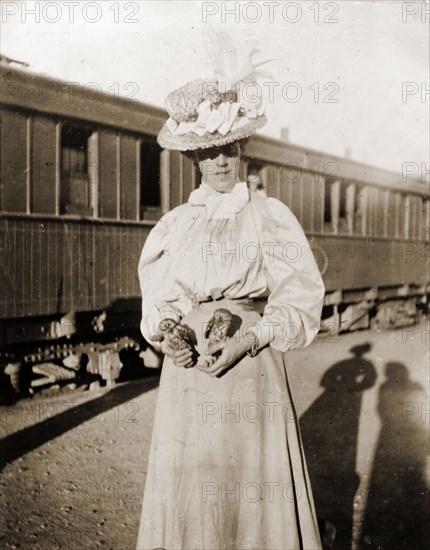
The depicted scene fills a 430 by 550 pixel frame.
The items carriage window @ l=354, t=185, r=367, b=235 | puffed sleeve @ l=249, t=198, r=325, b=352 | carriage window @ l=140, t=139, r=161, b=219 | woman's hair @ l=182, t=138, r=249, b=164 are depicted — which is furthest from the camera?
carriage window @ l=354, t=185, r=367, b=235

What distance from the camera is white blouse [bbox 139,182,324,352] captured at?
200cm

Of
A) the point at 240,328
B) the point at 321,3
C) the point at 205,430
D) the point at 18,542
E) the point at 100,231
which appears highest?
the point at 321,3

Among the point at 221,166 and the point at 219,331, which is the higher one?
the point at 221,166

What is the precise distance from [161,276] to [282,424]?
75cm

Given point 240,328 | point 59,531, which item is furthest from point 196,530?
point 59,531

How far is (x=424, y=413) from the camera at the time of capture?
6.87 meters

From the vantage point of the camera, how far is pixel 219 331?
1.85 meters

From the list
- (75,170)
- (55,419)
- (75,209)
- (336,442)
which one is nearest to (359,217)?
(75,170)

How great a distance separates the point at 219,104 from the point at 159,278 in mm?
727

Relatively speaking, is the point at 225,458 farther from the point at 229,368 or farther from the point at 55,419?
the point at 55,419

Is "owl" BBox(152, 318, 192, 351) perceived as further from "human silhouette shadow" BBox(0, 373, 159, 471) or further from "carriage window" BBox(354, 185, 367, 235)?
"carriage window" BBox(354, 185, 367, 235)

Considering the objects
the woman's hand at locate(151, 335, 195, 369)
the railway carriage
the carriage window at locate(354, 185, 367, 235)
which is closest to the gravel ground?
the railway carriage

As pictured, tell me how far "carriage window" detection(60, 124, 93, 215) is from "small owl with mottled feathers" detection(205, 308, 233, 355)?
5.86m

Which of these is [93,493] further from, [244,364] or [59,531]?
[244,364]
